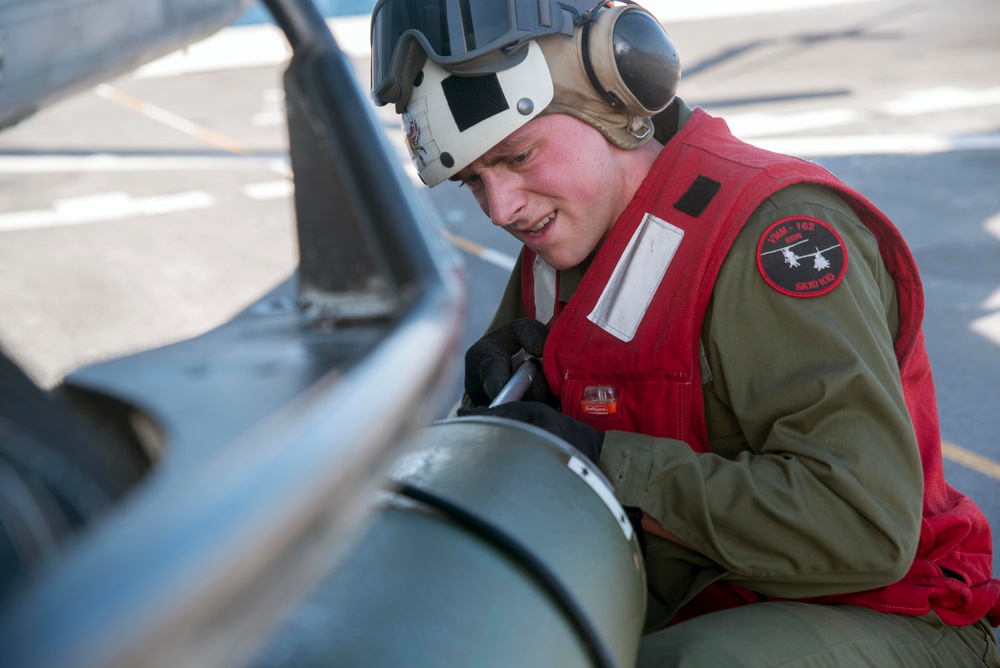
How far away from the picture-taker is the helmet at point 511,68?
1701 mm

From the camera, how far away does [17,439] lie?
98cm

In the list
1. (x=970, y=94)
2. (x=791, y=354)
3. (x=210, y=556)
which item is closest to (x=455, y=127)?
(x=791, y=354)

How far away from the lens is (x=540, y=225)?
1.92 m

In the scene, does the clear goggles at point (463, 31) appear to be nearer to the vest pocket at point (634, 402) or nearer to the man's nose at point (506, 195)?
the man's nose at point (506, 195)

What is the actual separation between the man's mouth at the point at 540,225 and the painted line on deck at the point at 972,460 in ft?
6.61

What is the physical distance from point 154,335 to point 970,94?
23.1 feet

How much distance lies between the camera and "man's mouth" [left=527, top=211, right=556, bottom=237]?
6.24 feet

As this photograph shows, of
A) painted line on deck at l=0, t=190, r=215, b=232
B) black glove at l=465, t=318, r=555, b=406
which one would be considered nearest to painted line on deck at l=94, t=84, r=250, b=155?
painted line on deck at l=0, t=190, r=215, b=232

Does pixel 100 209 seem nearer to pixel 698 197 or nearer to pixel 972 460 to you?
pixel 972 460

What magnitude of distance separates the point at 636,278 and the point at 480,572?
88cm

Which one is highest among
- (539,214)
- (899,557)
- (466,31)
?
(466,31)

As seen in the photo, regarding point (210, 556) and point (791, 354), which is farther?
point (791, 354)

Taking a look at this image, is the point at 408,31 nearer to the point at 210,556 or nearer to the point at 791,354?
the point at 791,354

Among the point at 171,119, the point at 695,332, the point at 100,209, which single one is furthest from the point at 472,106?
the point at 171,119
